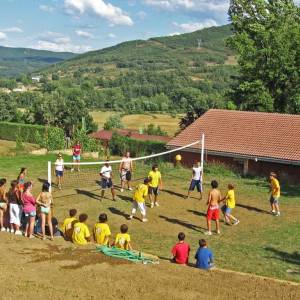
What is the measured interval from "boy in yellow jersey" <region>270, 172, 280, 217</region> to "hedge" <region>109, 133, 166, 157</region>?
56.4ft

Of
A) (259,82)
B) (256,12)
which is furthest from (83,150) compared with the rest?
(256,12)

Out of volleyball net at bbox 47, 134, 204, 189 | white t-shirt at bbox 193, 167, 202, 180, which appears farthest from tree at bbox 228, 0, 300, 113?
white t-shirt at bbox 193, 167, 202, 180

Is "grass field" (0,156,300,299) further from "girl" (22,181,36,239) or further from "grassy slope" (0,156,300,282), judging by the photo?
"girl" (22,181,36,239)

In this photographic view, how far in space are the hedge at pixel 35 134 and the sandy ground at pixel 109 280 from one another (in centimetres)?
2957

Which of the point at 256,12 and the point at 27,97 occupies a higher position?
the point at 256,12

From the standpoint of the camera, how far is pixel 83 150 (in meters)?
40.8

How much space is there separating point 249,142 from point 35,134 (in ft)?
83.5

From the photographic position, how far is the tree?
39562mm

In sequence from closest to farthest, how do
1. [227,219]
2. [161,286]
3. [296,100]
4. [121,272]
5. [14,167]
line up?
[161,286]
[121,272]
[227,219]
[14,167]
[296,100]

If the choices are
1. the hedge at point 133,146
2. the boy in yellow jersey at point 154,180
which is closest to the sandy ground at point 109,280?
the boy in yellow jersey at point 154,180

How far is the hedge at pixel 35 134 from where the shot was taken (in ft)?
138

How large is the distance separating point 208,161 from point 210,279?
1935 cm

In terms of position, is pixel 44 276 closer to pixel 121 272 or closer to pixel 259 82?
pixel 121 272

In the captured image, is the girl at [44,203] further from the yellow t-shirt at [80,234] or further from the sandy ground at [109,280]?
the sandy ground at [109,280]
